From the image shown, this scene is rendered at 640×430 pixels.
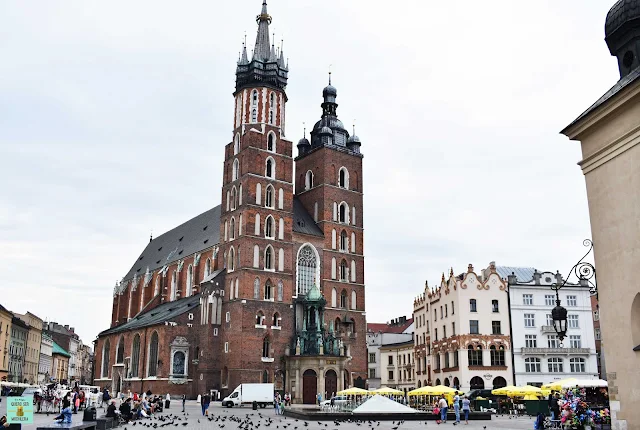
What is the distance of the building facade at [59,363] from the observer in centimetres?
11197

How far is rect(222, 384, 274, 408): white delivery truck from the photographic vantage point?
48.0 metres

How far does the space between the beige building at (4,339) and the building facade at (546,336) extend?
4990cm

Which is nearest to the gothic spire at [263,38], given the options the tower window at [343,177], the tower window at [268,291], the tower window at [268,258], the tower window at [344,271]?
the tower window at [343,177]

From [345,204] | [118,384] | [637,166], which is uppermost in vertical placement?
[345,204]

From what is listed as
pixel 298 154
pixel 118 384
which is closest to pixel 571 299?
pixel 298 154

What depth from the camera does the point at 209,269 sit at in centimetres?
6338

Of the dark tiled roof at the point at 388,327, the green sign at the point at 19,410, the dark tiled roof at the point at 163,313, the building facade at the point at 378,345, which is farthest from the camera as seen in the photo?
the dark tiled roof at the point at 388,327

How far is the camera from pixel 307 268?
6028cm

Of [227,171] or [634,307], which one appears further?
[227,171]

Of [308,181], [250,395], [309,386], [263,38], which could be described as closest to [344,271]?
[308,181]

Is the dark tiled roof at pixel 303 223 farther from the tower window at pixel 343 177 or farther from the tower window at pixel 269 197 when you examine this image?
the tower window at pixel 343 177

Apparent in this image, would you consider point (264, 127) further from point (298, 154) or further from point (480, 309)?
point (480, 309)

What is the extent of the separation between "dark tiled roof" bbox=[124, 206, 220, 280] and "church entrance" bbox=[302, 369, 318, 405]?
16.5 m

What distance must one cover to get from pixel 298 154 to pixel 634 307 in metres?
55.7
